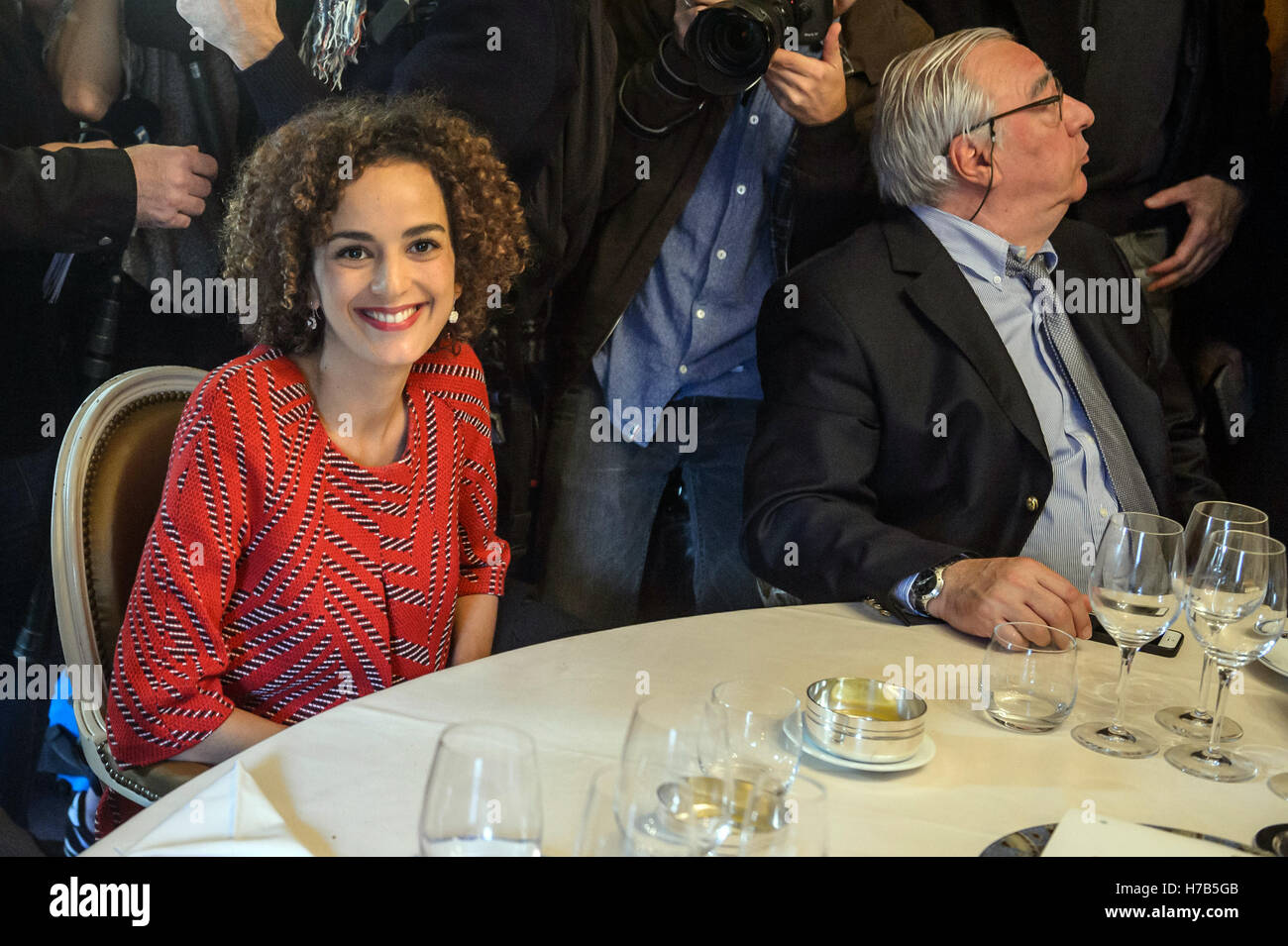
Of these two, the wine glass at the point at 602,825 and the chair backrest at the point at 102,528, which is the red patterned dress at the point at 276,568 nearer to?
the chair backrest at the point at 102,528

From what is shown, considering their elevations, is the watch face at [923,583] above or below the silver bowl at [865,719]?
above

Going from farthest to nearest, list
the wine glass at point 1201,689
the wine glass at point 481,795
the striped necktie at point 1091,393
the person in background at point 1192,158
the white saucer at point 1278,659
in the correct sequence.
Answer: the person in background at point 1192,158
the striped necktie at point 1091,393
the white saucer at point 1278,659
the wine glass at point 1201,689
the wine glass at point 481,795

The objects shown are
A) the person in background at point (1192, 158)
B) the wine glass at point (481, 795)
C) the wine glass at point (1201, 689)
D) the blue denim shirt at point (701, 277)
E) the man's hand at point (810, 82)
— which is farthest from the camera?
the person in background at point (1192, 158)

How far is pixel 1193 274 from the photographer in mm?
2422

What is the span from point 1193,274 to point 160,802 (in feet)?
7.32

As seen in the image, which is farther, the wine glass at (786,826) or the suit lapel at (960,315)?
the suit lapel at (960,315)

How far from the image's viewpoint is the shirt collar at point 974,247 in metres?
1.92

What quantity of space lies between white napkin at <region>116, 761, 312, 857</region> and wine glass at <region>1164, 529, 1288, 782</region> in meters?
0.79

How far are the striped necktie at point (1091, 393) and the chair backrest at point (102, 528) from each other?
135cm

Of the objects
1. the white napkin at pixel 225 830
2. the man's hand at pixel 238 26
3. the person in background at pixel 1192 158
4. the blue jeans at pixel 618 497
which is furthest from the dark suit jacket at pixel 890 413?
the white napkin at pixel 225 830

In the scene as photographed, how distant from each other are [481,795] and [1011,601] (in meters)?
0.81

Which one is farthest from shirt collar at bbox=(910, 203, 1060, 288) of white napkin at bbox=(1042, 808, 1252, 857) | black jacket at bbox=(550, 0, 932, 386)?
white napkin at bbox=(1042, 808, 1252, 857)

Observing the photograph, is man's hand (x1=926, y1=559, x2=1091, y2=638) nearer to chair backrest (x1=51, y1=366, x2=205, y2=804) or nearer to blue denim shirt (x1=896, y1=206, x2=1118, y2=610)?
blue denim shirt (x1=896, y1=206, x2=1118, y2=610)

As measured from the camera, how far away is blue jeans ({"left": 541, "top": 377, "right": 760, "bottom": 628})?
2209 millimetres
